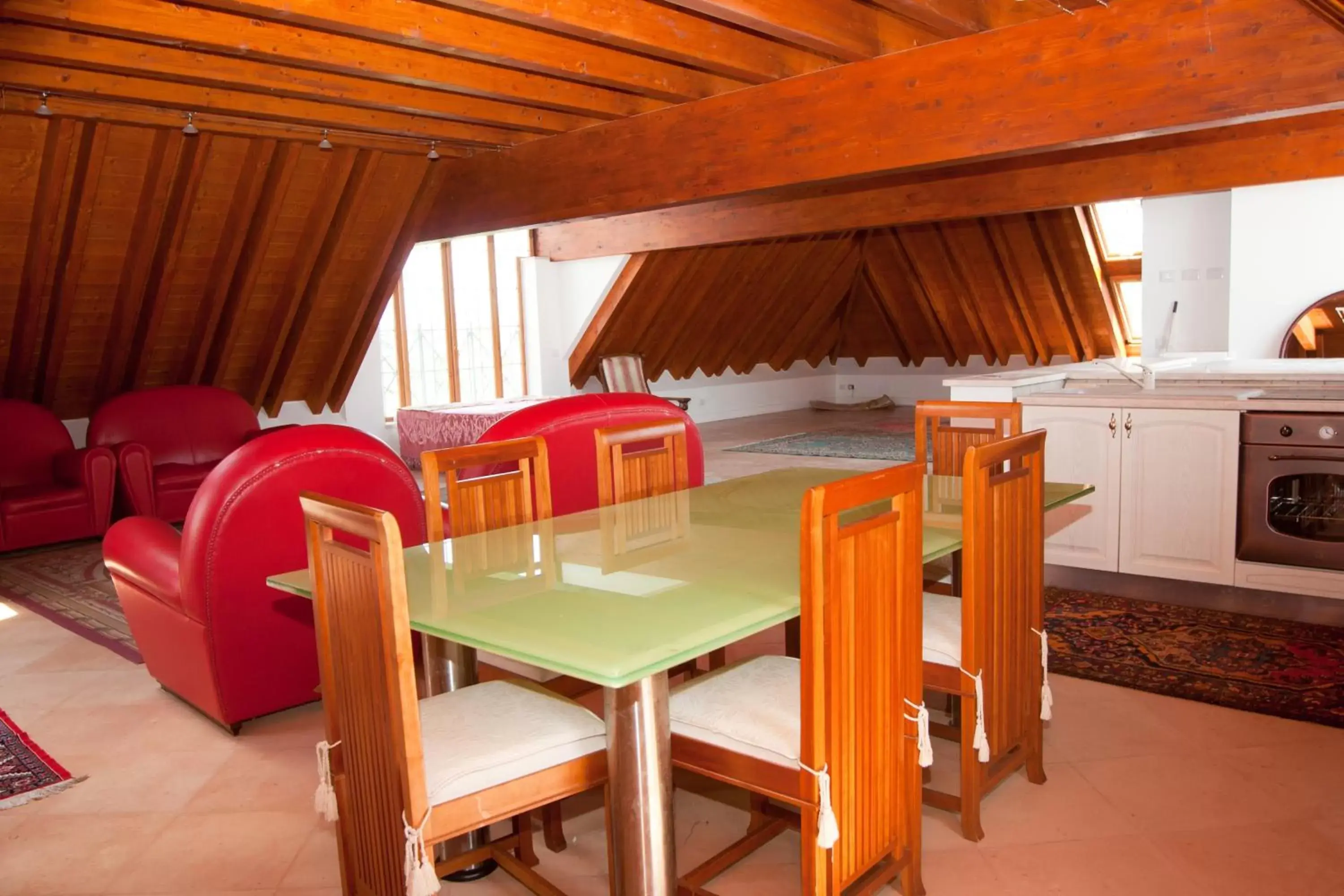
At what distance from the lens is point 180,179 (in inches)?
237

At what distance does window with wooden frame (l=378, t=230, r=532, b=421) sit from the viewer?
9.66 m

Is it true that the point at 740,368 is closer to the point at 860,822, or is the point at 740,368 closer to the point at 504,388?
the point at 504,388

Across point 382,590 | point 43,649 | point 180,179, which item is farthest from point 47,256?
point 382,590

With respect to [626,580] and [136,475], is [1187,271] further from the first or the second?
[136,475]

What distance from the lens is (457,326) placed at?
398 inches

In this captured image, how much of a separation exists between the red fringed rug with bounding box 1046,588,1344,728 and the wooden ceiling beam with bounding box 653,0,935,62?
2.42 m

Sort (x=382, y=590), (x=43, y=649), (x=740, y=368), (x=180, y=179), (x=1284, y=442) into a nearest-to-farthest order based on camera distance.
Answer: (x=382, y=590), (x=1284, y=442), (x=43, y=649), (x=180, y=179), (x=740, y=368)

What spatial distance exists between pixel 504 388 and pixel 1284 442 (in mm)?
7837

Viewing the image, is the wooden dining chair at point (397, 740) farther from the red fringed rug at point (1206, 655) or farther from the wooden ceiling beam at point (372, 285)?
the wooden ceiling beam at point (372, 285)

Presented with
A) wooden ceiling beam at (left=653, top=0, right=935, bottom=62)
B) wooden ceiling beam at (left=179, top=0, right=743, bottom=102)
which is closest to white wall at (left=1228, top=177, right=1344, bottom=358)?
wooden ceiling beam at (left=653, top=0, right=935, bottom=62)

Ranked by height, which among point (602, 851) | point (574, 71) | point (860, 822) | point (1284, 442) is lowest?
point (602, 851)

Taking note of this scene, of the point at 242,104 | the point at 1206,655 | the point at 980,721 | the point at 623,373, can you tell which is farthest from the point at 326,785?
the point at 623,373

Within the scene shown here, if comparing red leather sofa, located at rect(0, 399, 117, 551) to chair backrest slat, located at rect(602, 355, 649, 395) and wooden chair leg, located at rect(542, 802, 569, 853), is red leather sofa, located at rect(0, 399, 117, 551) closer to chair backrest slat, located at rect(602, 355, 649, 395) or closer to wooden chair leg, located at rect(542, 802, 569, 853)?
wooden chair leg, located at rect(542, 802, 569, 853)

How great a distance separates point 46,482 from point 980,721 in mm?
6170
